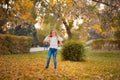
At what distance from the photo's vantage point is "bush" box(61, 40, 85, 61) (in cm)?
1988

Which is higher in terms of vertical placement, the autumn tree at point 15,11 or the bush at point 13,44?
the autumn tree at point 15,11

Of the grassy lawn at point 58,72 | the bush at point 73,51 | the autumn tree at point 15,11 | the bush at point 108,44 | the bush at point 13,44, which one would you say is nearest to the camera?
the grassy lawn at point 58,72

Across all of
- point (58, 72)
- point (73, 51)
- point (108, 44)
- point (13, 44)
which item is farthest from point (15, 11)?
point (58, 72)

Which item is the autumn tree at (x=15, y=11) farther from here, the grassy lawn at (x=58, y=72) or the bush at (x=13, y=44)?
the grassy lawn at (x=58, y=72)

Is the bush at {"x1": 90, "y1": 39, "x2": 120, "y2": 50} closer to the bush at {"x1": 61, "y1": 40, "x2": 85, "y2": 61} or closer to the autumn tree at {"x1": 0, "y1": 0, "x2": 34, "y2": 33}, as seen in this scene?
the autumn tree at {"x1": 0, "y1": 0, "x2": 34, "y2": 33}

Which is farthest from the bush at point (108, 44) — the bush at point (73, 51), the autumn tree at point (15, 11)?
the bush at point (73, 51)

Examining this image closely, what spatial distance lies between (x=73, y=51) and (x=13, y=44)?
9.41 m

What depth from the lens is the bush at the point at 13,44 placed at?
25.3 meters

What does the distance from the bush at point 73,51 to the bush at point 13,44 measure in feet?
25.2

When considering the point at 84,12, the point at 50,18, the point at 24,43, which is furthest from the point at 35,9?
the point at 84,12

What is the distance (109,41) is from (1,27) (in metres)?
15.8

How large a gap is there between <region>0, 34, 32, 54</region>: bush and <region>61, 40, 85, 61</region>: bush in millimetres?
7677

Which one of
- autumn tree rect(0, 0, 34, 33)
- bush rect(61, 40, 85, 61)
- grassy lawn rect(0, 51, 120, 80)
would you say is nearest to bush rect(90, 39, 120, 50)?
autumn tree rect(0, 0, 34, 33)

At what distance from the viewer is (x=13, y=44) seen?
89.0 feet
